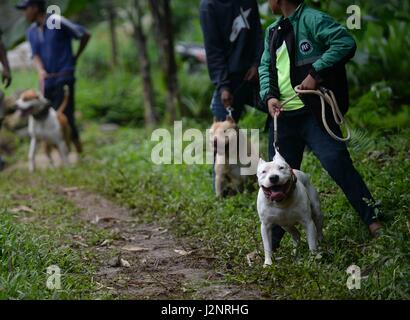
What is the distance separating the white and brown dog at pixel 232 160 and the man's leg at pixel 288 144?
1.86 metres

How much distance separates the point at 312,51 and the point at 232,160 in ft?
8.80

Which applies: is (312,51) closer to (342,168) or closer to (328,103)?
(328,103)

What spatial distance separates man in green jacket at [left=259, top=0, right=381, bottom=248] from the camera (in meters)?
5.66

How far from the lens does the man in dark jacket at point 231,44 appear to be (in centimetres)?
793

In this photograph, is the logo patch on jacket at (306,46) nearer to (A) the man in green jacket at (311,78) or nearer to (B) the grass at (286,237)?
(A) the man in green jacket at (311,78)

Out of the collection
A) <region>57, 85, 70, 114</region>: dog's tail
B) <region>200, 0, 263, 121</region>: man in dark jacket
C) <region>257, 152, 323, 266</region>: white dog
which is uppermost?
<region>57, 85, 70, 114</region>: dog's tail

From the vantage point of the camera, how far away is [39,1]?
11172mm

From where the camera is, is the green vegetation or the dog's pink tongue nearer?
the green vegetation

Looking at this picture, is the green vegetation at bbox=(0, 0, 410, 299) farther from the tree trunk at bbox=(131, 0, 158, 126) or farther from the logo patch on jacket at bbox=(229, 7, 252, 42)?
the logo patch on jacket at bbox=(229, 7, 252, 42)

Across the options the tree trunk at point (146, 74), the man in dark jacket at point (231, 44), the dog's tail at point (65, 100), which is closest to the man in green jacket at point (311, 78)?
the man in dark jacket at point (231, 44)

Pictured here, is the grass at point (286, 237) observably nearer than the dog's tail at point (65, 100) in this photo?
Yes

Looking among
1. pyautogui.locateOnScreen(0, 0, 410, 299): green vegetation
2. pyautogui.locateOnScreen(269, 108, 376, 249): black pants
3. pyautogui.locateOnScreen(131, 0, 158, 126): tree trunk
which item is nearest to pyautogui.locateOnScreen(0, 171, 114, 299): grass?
pyautogui.locateOnScreen(0, 0, 410, 299): green vegetation
